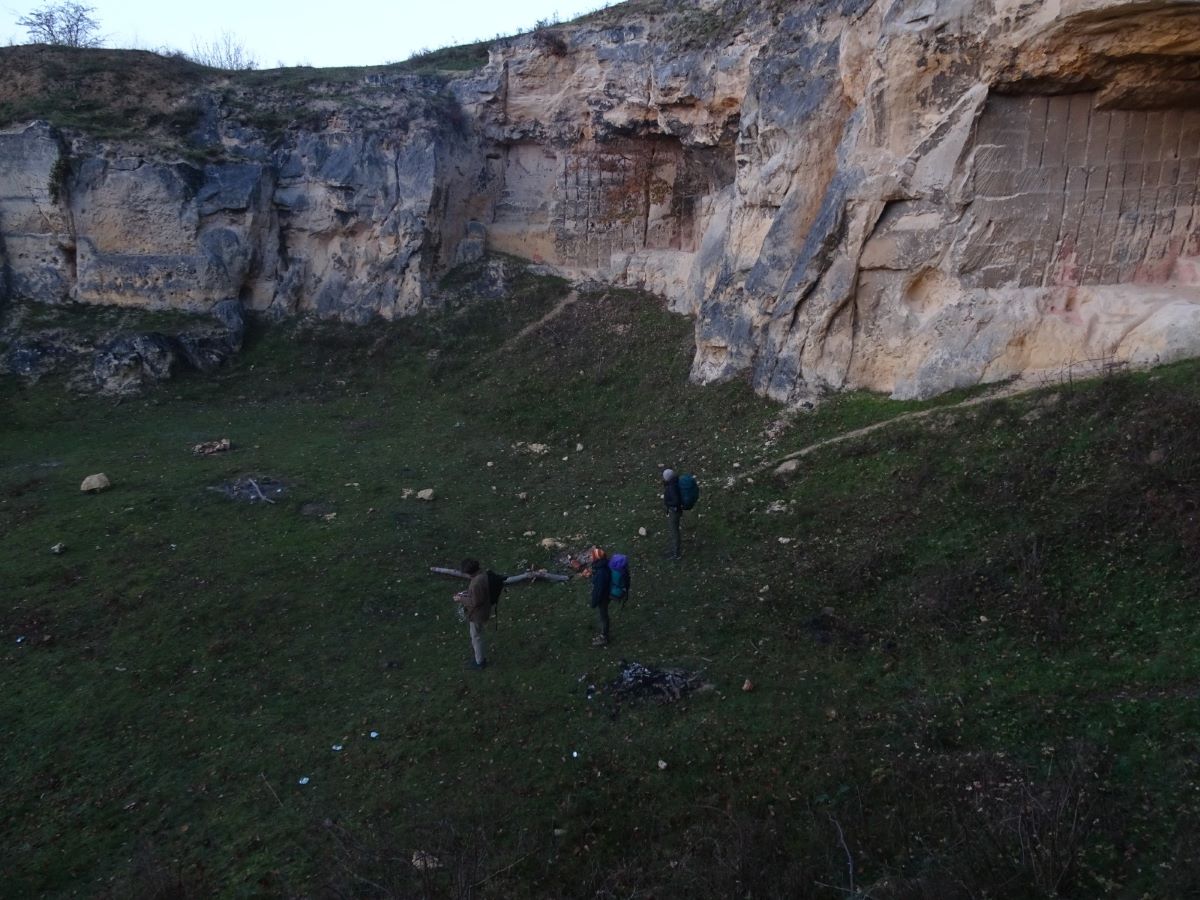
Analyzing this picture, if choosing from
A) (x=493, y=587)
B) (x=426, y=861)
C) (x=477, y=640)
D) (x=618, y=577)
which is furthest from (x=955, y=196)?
(x=426, y=861)

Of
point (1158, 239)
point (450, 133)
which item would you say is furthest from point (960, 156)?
point (450, 133)

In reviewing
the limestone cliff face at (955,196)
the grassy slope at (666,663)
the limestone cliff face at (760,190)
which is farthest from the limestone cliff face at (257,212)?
the grassy slope at (666,663)

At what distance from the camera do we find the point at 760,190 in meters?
17.4

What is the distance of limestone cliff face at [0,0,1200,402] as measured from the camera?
12.1 m

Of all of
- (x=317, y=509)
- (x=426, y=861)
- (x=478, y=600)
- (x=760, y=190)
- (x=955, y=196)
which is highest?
(x=760, y=190)

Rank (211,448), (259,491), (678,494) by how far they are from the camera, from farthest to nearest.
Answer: (211,448), (259,491), (678,494)

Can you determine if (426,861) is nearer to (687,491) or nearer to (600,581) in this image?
(600,581)

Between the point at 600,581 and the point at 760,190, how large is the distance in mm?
11394

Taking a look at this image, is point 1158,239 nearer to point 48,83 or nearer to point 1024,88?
point 1024,88

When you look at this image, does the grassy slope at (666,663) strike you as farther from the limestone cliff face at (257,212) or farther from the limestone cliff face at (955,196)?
the limestone cliff face at (257,212)

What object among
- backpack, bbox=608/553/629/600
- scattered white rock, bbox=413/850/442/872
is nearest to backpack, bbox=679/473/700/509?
backpack, bbox=608/553/629/600

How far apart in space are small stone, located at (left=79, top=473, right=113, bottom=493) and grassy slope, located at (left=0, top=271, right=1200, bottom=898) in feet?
1.61

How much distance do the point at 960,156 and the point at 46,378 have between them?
2198cm

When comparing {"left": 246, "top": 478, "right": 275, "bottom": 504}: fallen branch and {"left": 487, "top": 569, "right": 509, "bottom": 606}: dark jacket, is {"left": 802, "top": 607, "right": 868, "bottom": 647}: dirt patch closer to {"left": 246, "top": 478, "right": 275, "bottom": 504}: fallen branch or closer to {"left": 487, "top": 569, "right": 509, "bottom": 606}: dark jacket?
{"left": 487, "top": 569, "right": 509, "bottom": 606}: dark jacket
